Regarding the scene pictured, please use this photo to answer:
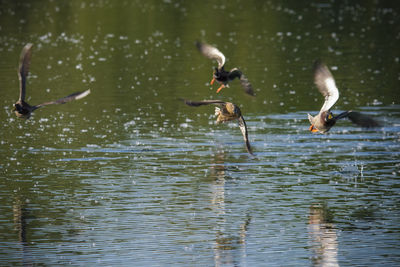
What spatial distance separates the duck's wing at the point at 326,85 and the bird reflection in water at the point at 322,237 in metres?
2.29

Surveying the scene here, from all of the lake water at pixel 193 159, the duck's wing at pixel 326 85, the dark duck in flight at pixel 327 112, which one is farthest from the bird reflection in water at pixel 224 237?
the duck's wing at pixel 326 85

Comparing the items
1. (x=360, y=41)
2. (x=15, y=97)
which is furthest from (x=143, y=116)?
(x=360, y=41)

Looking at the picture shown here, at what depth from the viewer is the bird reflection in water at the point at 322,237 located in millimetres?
14891

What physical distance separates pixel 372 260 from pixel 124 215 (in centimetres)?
494

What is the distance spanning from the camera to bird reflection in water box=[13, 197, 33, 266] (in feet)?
49.3

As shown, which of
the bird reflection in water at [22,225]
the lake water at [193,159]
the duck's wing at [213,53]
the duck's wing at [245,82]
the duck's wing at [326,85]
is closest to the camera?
the bird reflection in water at [22,225]

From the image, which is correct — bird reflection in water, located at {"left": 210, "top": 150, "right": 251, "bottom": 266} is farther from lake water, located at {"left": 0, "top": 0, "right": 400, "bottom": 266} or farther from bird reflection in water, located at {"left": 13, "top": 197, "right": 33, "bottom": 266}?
bird reflection in water, located at {"left": 13, "top": 197, "right": 33, "bottom": 266}

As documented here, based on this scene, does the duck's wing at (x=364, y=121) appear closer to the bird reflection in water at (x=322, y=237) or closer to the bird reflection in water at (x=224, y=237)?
the bird reflection in water at (x=322, y=237)

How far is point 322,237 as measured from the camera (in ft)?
52.6

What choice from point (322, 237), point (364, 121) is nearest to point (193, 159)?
point (322, 237)

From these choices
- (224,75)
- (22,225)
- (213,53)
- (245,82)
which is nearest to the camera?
(22,225)

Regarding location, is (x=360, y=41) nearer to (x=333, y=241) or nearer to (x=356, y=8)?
(x=356, y=8)

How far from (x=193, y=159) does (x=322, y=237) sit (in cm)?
642

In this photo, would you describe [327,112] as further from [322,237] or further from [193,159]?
[193,159]
